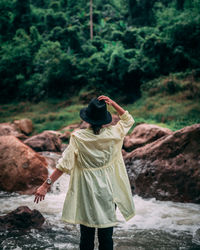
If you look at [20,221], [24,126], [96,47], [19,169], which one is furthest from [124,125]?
[96,47]

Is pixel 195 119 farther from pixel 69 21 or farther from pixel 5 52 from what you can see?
pixel 69 21

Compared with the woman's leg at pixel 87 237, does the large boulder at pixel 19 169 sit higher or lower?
lower

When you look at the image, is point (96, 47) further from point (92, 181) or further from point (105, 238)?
point (105, 238)

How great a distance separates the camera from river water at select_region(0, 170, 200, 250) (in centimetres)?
323

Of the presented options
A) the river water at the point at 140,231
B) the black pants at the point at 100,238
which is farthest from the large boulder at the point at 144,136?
the black pants at the point at 100,238

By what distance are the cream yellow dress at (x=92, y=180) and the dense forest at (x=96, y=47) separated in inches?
644

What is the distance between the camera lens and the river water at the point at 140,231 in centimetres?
323

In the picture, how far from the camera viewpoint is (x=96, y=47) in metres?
26.6

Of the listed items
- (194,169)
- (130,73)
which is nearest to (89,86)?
(130,73)

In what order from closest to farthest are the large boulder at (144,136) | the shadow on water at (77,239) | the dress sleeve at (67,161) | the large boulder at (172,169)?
the dress sleeve at (67,161) < the shadow on water at (77,239) < the large boulder at (172,169) < the large boulder at (144,136)

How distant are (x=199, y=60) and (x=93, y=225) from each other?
18.3 meters

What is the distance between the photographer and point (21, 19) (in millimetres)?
31625

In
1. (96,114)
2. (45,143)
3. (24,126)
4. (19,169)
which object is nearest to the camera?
(96,114)

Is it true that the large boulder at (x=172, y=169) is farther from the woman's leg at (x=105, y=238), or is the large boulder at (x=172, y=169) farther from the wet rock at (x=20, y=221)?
the woman's leg at (x=105, y=238)
